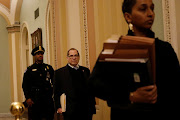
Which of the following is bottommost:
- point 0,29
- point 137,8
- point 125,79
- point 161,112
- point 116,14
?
point 161,112

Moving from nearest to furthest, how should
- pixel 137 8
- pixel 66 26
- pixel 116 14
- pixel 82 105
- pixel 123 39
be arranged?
pixel 123 39
pixel 137 8
pixel 82 105
pixel 116 14
pixel 66 26

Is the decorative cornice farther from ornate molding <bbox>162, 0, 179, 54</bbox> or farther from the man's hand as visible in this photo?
the man's hand

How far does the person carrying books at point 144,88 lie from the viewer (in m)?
1.41

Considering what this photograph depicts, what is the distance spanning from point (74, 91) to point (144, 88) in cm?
335

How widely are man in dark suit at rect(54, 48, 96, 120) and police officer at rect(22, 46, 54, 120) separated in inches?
55.1

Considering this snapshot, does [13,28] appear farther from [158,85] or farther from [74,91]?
[158,85]

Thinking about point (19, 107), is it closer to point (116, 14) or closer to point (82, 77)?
point (82, 77)

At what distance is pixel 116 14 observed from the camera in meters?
5.07

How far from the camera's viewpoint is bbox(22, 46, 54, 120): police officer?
243 inches

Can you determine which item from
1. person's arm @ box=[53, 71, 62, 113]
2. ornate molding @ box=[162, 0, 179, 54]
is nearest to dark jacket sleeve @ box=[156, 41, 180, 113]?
ornate molding @ box=[162, 0, 179, 54]

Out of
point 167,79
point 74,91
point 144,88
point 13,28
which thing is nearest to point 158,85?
point 167,79

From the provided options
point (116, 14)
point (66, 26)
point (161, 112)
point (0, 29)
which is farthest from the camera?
point (0, 29)

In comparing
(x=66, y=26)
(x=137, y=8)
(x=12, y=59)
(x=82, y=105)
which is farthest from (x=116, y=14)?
(x=12, y=59)

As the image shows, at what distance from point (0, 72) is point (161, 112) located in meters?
12.2
